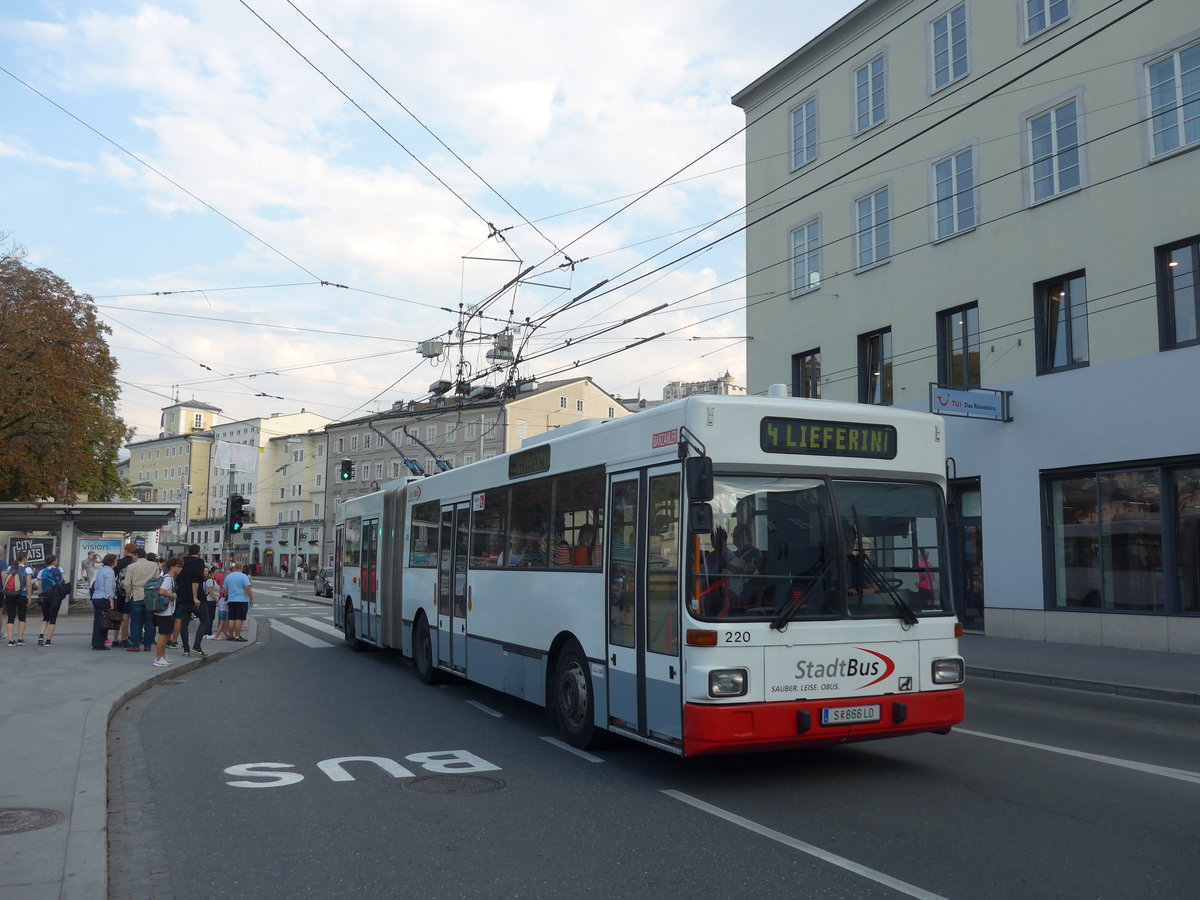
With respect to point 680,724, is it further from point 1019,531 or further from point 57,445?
point 57,445

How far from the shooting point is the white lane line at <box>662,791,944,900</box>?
5.08m

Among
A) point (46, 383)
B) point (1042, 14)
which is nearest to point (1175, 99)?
point (1042, 14)

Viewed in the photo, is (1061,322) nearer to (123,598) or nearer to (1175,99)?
(1175,99)

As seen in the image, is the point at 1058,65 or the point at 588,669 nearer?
the point at 588,669

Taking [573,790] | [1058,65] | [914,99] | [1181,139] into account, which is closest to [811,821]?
[573,790]

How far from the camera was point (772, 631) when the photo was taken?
23.7 ft

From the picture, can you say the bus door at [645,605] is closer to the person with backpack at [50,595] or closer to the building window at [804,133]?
the person with backpack at [50,595]

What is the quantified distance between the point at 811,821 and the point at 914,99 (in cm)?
2086

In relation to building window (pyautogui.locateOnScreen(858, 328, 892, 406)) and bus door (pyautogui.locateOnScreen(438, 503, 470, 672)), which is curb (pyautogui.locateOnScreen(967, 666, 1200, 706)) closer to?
bus door (pyautogui.locateOnScreen(438, 503, 470, 672))

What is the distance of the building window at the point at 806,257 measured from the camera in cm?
2675

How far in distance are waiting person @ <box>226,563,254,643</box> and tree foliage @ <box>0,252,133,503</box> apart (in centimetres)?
1420

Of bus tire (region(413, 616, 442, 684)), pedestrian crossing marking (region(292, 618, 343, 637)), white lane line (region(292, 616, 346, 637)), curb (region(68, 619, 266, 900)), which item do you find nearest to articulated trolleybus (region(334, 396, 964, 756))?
curb (region(68, 619, 266, 900))

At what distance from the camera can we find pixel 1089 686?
13867 millimetres

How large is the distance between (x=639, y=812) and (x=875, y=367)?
1970 centimetres
